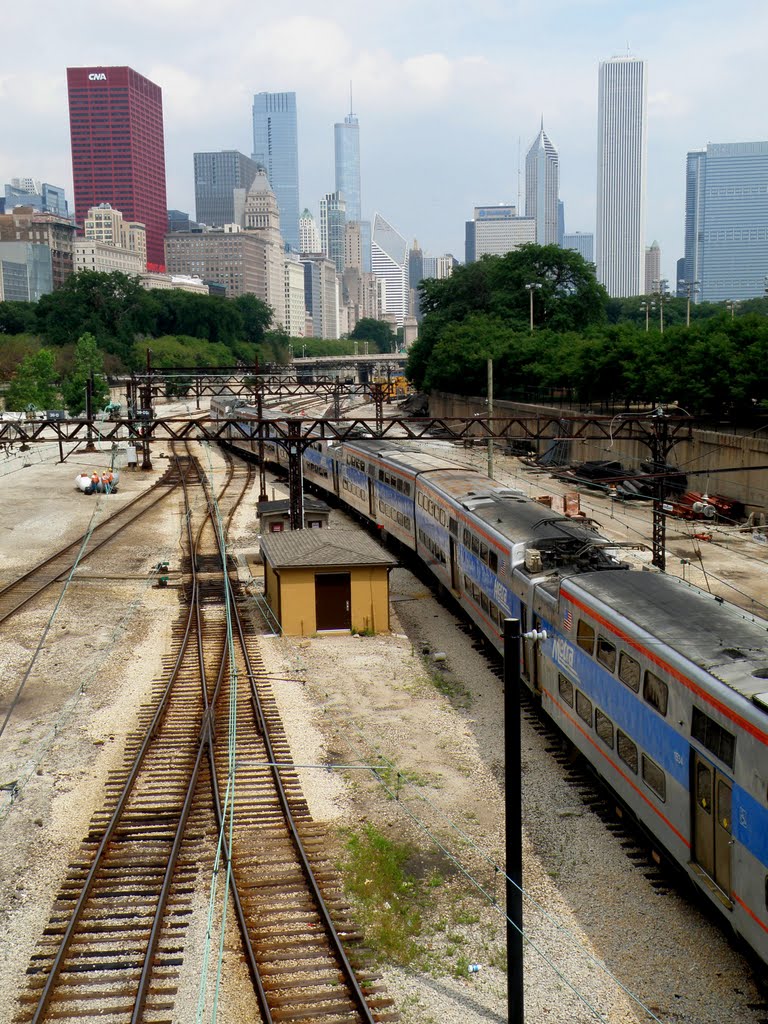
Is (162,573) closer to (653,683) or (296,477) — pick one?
(296,477)

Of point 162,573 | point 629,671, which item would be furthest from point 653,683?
point 162,573

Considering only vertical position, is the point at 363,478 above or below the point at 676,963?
above

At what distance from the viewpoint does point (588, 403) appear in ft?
226

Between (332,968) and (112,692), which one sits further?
(112,692)

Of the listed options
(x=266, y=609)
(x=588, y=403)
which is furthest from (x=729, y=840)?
(x=588, y=403)

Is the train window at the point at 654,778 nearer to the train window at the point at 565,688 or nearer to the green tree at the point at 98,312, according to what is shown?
the train window at the point at 565,688

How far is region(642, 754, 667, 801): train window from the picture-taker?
12.2m

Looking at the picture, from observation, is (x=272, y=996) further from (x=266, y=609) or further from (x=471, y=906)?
(x=266, y=609)

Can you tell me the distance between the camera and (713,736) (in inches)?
428

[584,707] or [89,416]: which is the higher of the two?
[89,416]

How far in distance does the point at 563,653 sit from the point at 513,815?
6156 mm

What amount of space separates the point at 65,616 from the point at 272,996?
19862 mm

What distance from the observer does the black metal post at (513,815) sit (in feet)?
32.2

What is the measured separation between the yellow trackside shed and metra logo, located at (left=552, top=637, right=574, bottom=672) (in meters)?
9.57
